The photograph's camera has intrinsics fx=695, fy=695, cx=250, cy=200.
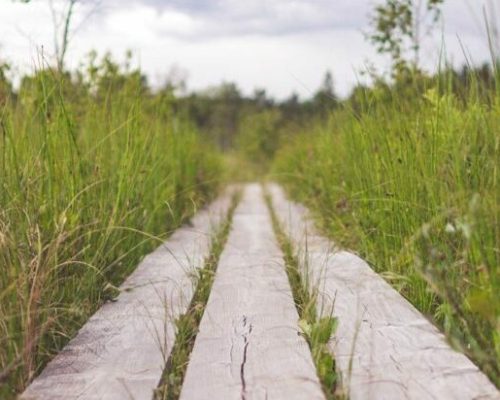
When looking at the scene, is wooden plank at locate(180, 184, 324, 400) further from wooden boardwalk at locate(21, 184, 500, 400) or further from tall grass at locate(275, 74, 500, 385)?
tall grass at locate(275, 74, 500, 385)

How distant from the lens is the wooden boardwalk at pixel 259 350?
153 cm

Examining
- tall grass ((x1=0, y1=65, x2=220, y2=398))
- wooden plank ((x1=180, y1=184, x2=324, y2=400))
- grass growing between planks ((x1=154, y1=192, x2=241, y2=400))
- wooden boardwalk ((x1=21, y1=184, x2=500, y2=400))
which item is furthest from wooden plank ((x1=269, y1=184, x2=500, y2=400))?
tall grass ((x1=0, y1=65, x2=220, y2=398))

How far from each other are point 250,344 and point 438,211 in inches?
31.7

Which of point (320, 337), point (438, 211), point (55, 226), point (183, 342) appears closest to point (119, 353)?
point (183, 342)

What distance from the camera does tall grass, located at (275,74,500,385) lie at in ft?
5.55

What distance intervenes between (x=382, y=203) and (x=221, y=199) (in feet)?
14.0

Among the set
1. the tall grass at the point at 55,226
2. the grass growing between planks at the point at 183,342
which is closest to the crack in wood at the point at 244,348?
the grass growing between planks at the point at 183,342

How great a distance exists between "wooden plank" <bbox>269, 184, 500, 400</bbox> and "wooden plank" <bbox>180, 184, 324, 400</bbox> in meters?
0.11

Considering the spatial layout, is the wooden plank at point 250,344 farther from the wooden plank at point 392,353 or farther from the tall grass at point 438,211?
the tall grass at point 438,211

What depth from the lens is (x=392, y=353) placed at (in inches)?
68.8

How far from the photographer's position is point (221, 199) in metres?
7.11

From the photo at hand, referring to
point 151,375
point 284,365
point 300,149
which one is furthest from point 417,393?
point 300,149

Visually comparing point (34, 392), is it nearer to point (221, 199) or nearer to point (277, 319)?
point (277, 319)

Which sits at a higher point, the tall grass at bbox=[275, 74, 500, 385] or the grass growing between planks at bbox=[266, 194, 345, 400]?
the tall grass at bbox=[275, 74, 500, 385]
